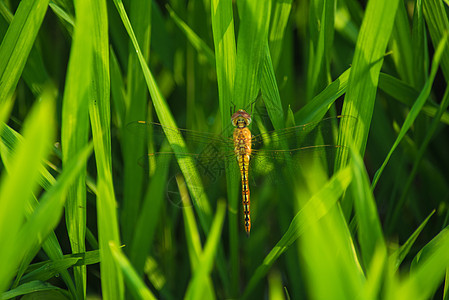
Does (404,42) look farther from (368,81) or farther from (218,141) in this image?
(218,141)

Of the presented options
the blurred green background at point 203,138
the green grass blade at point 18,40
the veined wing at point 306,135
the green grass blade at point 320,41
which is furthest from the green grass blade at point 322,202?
the green grass blade at point 18,40

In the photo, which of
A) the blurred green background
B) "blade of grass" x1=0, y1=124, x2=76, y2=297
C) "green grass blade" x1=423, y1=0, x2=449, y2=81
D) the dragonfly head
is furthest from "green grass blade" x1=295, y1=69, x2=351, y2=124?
"blade of grass" x1=0, y1=124, x2=76, y2=297

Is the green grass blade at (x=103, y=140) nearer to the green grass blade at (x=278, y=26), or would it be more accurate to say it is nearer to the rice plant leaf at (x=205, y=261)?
the rice plant leaf at (x=205, y=261)

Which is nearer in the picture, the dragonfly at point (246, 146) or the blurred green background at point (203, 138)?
the blurred green background at point (203, 138)

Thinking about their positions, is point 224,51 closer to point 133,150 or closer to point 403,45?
point 133,150

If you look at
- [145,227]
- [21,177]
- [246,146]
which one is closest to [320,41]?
[246,146]

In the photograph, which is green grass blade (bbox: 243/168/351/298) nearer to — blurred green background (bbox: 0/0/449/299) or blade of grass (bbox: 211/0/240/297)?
blurred green background (bbox: 0/0/449/299)

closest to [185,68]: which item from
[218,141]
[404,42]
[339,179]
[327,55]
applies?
[218,141]
